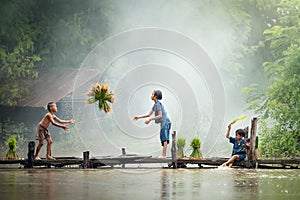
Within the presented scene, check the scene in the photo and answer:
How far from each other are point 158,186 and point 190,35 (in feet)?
90.3

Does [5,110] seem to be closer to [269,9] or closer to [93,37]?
[93,37]

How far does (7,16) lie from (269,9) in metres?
17.3

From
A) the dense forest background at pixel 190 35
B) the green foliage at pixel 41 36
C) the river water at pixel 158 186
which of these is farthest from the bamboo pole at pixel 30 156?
the green foliage at pixel 41 36

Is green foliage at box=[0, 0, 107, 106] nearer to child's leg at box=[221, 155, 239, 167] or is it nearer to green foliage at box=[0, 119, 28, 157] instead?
green foliage at box=[0, 119, 28, 157]

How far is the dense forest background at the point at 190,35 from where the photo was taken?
21875 millimetres

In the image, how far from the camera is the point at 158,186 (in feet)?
32.6

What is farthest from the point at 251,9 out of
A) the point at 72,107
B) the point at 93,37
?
the point at 72,107

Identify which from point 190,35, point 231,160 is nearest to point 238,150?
point 231,160

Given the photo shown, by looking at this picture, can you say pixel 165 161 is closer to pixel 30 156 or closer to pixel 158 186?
pixel 30 156

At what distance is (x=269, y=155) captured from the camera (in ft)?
70.3

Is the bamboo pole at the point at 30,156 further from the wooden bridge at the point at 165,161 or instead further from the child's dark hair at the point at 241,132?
the child's dark hair at the point at 241,132

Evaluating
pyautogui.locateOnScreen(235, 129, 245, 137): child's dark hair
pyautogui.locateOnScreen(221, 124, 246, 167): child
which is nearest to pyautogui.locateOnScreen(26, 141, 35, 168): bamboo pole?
pyautogui.locateOnScreen(221, 124, 246, 167): child

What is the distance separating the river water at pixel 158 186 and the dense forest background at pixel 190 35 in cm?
959

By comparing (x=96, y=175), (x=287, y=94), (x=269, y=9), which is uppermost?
(x=269, y=9)
